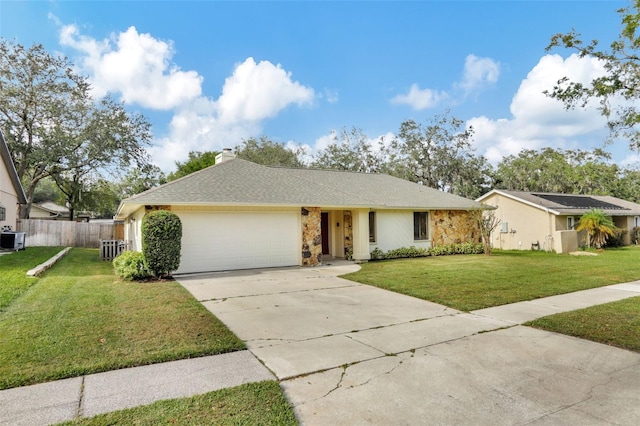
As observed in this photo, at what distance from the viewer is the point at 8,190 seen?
58.2 feet

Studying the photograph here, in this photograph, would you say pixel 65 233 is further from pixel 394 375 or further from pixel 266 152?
pixel 394 375

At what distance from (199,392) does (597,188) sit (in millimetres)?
50184

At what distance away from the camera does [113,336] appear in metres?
4.91

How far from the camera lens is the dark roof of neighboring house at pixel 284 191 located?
11.1 m

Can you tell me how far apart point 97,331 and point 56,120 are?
2455cm

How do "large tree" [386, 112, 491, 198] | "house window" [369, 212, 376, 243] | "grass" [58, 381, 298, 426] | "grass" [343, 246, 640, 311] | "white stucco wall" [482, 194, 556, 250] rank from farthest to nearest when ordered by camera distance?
"large tree" [386, 112, 491, 198]
"white stucco wall" [482, 194, 556, 250]
"house window" [369, 212, 376, 243]
"grass" [343, 246, 640, 311]
"grass" [58, 381, 298, 426]

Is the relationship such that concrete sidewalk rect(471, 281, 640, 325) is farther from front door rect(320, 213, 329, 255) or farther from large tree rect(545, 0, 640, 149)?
front door rect(320, 213, 329, 255)

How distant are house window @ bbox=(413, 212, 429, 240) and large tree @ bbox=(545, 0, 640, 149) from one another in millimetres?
6851

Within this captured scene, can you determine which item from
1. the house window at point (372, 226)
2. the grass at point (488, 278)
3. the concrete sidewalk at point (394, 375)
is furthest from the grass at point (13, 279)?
the house window at point (372, 226)

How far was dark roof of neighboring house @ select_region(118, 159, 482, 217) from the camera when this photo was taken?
11.1m

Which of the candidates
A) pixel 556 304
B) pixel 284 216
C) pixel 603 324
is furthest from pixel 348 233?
pixel 603 324

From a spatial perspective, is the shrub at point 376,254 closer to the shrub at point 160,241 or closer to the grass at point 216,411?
the shrub at point 160,241

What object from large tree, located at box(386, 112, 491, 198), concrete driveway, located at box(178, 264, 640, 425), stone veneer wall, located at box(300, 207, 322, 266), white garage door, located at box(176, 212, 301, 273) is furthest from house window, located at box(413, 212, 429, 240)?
large tree, located at box(386, 112, 491, 198)

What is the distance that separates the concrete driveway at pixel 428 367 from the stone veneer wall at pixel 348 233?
7.86 meters
